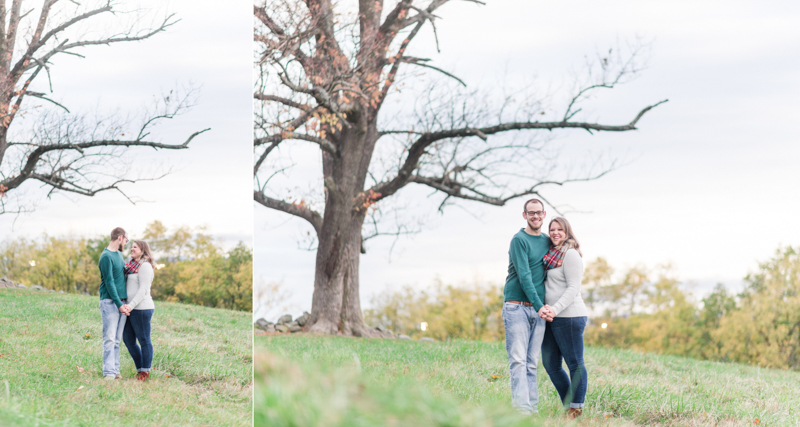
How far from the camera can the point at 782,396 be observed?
5.03 meters

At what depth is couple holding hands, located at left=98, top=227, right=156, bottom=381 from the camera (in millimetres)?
4277

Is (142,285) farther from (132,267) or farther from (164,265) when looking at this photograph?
(164,265)

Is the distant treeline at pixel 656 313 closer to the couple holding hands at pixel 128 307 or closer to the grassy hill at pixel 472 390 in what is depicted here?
the grassy hill at pixel 472 390

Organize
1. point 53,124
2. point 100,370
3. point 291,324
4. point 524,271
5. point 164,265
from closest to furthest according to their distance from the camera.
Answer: point 524,271 → point 100,370 → point 53,124 → point 164,265 → point 291,324

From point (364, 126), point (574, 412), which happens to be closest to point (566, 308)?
point (574, 412)

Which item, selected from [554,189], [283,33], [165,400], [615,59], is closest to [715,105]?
[615,59]

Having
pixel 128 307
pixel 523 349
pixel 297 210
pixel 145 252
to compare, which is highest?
pixel 297 210

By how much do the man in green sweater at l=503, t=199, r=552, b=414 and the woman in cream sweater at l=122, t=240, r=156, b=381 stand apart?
2600 mm

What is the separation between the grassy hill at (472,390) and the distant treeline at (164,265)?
2.97ft

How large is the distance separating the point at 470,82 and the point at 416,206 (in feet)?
7.58

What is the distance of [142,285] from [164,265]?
2.22 feet

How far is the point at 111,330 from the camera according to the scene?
4.33m

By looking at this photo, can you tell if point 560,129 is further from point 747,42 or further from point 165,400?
point 165,400

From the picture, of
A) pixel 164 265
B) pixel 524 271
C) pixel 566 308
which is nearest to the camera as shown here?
pixel 524 271
